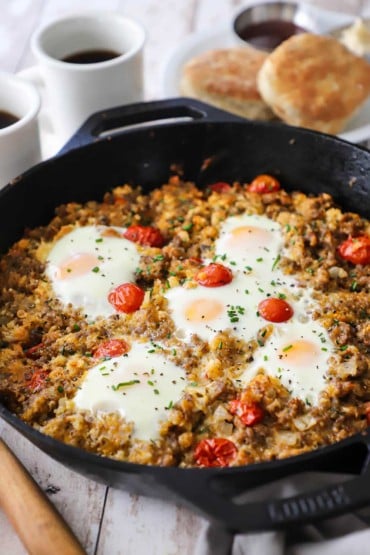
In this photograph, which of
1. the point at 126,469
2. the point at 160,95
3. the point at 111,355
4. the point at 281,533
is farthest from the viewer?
the point at 160,95

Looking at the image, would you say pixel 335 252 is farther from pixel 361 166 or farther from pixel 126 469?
pixel 126 469

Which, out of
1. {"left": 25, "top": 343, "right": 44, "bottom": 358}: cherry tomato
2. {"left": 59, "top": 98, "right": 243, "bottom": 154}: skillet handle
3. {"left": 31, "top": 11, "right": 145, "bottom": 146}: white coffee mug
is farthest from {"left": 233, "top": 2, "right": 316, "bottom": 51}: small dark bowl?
{"left": 25, "top": 343, "right": 44, "bottom": 358}: cherry tomato

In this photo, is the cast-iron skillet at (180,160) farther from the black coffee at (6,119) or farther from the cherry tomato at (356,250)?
the black coffee at (6,119)

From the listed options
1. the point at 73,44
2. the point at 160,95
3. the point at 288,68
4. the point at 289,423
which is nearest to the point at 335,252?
the point at 289,423

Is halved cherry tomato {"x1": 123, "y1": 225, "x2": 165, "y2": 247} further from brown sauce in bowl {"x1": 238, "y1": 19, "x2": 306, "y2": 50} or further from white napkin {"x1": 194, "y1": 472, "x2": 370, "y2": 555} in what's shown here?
brown sauce in bowl {"x1": 238, "y1": 19, "x2": 306, "y2": 50}

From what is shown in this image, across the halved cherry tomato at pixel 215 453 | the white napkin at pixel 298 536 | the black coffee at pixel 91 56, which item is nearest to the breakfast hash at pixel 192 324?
the halved cherry tomato at pixel 215 453

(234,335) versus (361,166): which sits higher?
(361,166)

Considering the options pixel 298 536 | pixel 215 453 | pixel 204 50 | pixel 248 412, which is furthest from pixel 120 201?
pixel 298 536
